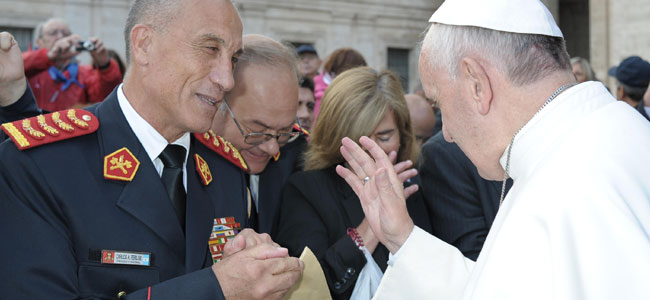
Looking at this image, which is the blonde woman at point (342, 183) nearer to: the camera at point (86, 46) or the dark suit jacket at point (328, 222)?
the dark suit jacket at point (328, 222)

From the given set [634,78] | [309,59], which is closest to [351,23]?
[309,59]

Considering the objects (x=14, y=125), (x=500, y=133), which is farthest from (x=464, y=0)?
(x=14, y=125)

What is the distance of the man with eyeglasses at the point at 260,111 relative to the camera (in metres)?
3.04

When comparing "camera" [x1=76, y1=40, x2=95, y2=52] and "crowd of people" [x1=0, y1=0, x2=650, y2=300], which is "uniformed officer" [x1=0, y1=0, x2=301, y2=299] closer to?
"crowd of people" [x1=0, y1=0, x2=650, y2=300]

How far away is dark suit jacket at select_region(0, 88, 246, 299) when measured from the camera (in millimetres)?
1827

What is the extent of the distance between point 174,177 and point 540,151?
126 centimetres

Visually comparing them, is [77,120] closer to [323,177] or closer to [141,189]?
[141,189]

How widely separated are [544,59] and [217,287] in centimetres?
118

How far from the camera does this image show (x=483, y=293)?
1.50 metres

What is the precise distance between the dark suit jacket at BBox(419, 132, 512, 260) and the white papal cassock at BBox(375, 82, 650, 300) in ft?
4.05

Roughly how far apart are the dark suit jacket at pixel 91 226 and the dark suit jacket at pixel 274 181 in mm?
799

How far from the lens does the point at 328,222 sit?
2.94 m

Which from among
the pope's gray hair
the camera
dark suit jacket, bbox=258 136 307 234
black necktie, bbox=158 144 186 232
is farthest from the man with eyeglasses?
the camera

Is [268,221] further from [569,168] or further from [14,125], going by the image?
[569,168]
